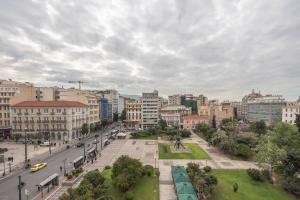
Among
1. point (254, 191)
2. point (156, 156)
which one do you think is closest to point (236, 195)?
point (254, 191)

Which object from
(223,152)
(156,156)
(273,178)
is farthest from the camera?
(223,152)

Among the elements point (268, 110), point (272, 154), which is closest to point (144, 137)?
point (272, 154)

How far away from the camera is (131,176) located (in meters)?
32.7

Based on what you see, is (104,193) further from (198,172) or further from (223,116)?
(223,116)

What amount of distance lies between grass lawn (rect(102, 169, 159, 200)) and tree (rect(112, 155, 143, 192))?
1.84 m

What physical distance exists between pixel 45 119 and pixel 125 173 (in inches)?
2291

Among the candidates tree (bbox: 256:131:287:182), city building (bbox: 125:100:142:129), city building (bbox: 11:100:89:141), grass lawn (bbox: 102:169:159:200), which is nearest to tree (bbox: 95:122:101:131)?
city building (bbox: 125:100:142:129)

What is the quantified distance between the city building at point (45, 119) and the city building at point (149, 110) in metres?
45.4

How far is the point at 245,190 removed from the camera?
120ft

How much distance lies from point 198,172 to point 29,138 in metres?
64.5

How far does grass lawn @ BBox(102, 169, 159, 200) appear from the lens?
3281 cm

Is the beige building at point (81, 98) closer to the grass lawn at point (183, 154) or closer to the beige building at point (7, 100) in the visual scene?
the beige building at point (7, 100)

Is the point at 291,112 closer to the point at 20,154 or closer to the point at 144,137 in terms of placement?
the point at 144,137

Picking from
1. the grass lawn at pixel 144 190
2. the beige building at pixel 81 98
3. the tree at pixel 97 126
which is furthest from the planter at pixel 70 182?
the tree at pixel 97 126
